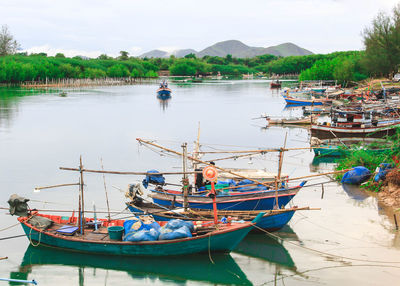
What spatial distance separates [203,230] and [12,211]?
5.59 metres

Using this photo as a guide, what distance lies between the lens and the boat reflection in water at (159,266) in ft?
37.1

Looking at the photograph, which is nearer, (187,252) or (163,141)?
(187,252)

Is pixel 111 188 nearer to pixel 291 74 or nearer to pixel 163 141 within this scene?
pixel 163 141

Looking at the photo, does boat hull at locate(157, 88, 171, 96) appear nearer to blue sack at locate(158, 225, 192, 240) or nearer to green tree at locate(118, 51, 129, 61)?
blue sack at locate(158, 225, 192, 240)

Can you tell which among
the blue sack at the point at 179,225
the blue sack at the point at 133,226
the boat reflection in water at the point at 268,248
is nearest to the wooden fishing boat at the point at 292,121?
the boat reflection in water at the point at 268,248

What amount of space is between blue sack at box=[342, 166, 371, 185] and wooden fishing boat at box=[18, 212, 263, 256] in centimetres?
847

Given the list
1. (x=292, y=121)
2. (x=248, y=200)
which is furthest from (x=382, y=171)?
(x=292, y=121)

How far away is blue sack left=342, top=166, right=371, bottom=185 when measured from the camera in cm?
1823

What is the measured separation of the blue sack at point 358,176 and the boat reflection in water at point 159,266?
863 cm

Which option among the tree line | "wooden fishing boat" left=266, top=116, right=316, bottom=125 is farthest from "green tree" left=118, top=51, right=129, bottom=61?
"wooden fishing boat" left=266, top=116, right=316, bottom=125

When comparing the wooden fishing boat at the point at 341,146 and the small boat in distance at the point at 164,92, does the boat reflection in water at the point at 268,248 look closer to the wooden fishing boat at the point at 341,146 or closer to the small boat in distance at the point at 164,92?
the wooden fishing boat at the point at 341,146

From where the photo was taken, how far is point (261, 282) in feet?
36.3

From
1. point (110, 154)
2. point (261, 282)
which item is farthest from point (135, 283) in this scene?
point (110, 154)

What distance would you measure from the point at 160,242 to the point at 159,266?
83 centimetres
